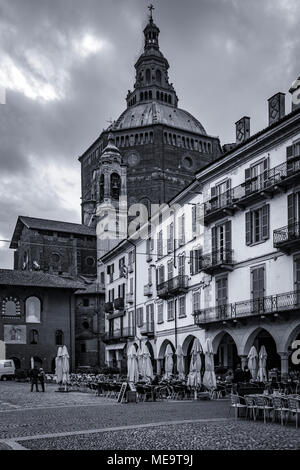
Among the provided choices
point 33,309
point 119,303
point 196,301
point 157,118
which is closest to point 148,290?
point 119,303

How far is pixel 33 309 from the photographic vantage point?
63812 mm

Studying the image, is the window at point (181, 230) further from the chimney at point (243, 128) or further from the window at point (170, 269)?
the chimney at point (243, 128)

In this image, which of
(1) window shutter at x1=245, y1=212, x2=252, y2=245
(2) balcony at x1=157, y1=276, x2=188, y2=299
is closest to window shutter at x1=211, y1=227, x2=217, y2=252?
(1) window shutter at x1=245, y1=212, x2=252, y2=245

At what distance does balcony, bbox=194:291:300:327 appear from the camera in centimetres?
3023

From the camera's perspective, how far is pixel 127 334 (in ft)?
182

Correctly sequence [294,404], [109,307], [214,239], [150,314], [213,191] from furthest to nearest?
[109,307] → [150,314] → [213,191] → [214,239] → [294,404]

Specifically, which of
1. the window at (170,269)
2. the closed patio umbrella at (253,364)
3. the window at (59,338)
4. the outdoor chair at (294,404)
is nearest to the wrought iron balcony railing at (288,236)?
the closed patio umbrella at (253,364)

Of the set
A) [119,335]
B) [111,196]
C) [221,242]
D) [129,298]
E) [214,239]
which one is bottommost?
[119,335]

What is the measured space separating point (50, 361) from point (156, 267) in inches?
791

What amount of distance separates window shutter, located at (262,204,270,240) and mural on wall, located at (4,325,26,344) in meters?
35.4

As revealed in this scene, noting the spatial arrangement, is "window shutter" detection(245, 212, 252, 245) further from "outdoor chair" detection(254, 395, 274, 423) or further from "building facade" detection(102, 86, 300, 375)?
"outdoor chair" detection(254, 395, 274, 423)

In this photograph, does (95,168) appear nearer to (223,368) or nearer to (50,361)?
(50,361)

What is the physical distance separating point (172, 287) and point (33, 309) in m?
24.1

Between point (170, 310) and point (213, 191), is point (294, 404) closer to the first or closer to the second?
point (213, 191)
